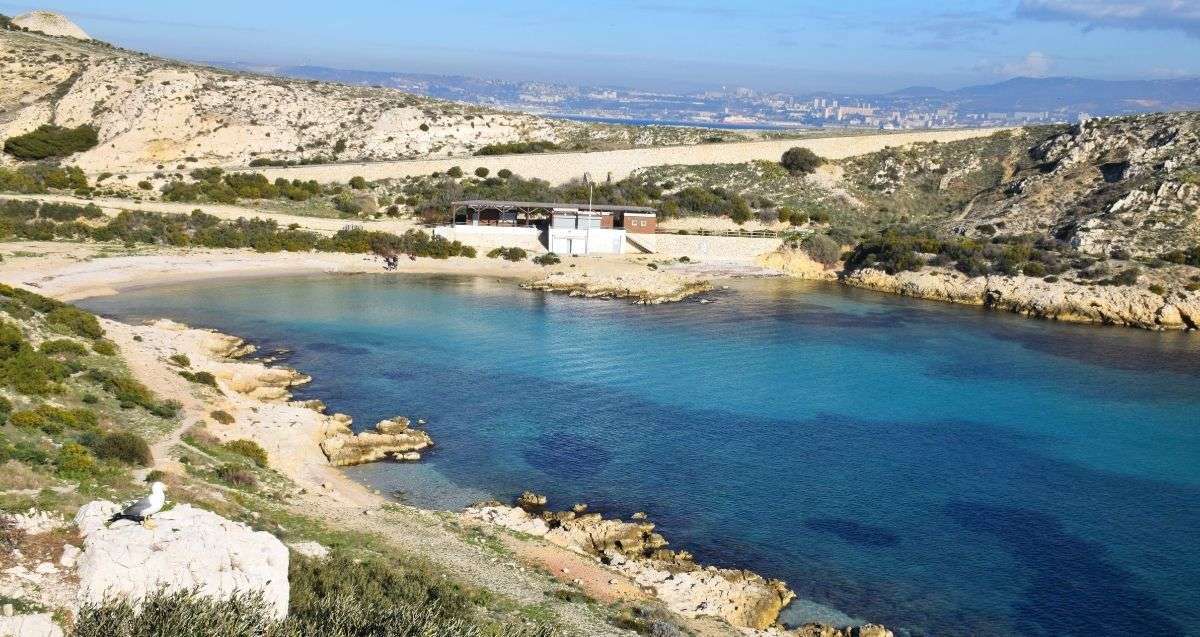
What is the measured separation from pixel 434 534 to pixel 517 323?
22.8 meters

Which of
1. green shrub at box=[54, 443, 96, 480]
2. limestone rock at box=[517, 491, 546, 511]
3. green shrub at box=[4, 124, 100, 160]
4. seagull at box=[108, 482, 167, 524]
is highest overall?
green shrub at box=[4, 124, 100, 160]

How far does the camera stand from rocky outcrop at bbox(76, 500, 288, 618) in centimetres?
1098

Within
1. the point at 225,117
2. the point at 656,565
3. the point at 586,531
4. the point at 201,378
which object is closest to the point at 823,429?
the point at 586,531

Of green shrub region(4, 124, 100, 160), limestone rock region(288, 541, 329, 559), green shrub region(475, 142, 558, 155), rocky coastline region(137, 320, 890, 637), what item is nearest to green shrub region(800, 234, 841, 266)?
green shrub region(475, 142, 558, 155)

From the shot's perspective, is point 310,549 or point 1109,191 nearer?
point 310,549

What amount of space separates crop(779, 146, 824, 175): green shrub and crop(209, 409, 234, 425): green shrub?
54679 millimetres

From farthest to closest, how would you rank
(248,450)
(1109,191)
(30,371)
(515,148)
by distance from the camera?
1. (515,148)
2. (1109,191)
3. (248,450)
4. (30,371)

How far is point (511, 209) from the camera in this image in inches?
2360

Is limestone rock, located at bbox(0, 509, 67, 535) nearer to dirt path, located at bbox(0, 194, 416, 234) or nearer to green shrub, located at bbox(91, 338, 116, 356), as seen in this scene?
green shrub, located at bbox(91, 338, 116, 356)

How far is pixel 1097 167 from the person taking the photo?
206ft

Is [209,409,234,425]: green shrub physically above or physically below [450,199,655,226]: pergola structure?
below

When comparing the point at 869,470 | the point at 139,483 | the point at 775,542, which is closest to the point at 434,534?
the point at 139,483

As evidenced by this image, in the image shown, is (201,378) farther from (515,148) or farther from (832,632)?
(515,148)

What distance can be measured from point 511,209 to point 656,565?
141 feet
